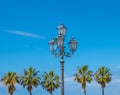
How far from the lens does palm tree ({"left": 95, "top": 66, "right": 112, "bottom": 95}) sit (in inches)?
4628

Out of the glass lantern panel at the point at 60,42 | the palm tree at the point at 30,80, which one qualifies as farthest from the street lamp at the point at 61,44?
the palm tree at the point at 30,80

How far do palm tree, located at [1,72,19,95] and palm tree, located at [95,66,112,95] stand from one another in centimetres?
2182

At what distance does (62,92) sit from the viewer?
99.1ft

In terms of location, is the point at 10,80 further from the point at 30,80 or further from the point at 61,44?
the point at 61,44

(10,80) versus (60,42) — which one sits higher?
(10,80)

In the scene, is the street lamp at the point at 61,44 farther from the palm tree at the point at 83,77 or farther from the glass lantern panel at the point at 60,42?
the palm tree at the point at 83,77

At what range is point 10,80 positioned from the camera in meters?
112

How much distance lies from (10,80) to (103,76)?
81.8 ft

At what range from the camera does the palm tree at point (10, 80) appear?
362ft

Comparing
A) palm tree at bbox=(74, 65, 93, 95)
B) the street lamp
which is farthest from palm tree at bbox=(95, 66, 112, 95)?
the street lamp

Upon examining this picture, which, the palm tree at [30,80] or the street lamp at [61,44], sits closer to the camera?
the street lamp at [61,44]

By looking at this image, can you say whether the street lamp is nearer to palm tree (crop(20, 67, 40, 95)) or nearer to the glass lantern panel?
the glass lantern panel

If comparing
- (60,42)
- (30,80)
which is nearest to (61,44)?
(60,42)

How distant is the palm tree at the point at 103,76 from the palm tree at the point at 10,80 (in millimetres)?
21825
